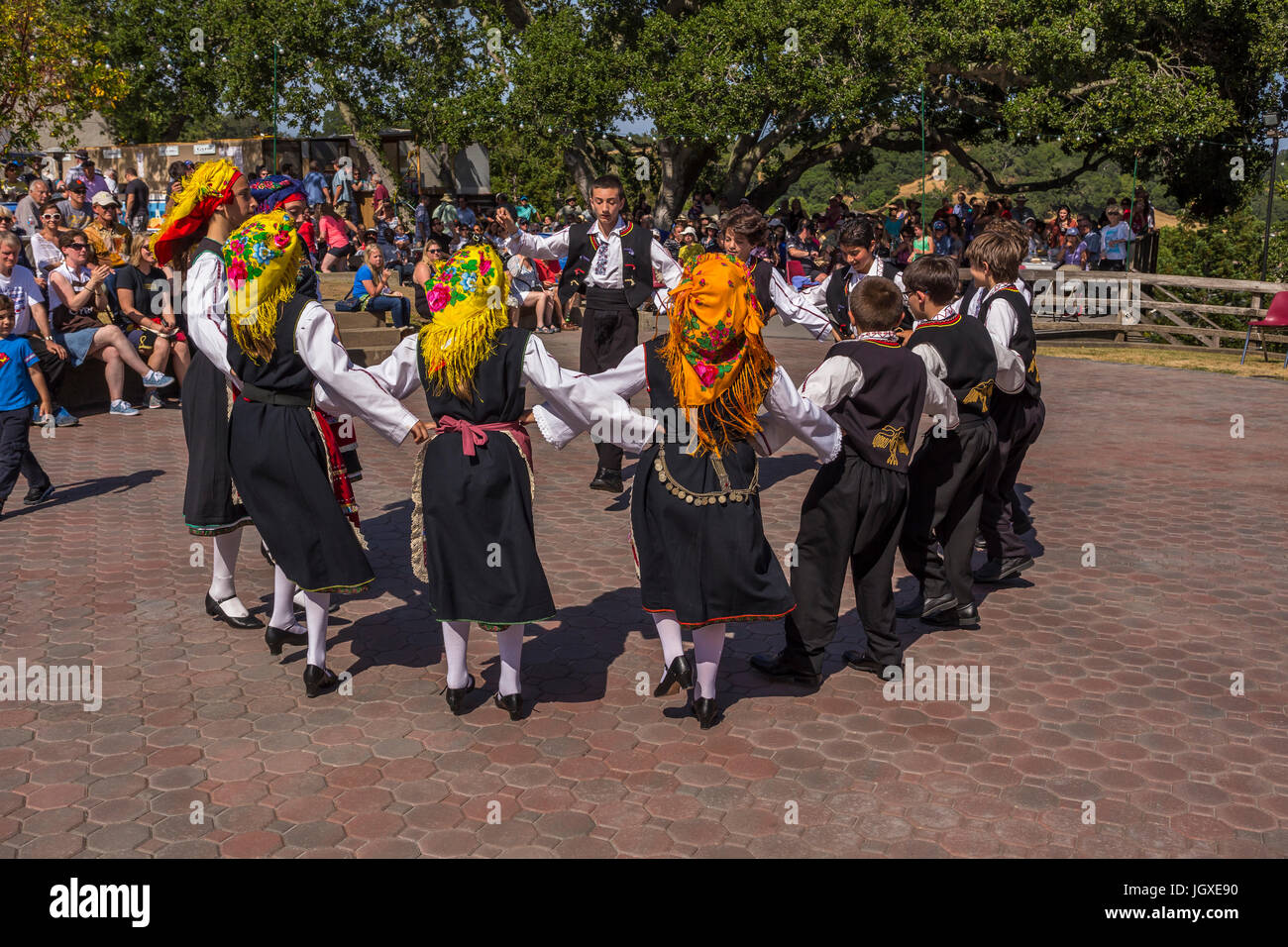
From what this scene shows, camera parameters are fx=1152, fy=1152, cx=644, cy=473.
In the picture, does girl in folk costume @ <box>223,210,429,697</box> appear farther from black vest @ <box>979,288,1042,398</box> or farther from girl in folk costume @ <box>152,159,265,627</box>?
black vest @ <box>979,288,1042,398</box>

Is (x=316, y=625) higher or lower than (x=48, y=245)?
lower

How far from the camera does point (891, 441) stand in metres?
5.47

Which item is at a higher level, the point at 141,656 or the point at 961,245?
the point at 961,245

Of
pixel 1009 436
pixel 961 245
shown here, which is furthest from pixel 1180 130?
pixel 1009 436

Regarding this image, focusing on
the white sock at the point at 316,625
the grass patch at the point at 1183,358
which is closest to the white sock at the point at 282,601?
the white sock at the point at 316,625

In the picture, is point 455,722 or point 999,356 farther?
point 999,356

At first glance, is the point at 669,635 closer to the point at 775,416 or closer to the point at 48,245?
the point at 775,416

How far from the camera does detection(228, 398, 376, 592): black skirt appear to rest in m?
5.39

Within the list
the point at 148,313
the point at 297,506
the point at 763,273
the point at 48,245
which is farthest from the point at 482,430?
the point at 48,245

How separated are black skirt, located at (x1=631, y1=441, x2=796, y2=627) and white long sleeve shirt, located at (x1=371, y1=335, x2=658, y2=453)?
0.15 meters

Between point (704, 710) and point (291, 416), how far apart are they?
7.76 feet

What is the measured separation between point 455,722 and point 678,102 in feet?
80.0

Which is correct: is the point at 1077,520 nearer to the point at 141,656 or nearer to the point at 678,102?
the point at 141,656

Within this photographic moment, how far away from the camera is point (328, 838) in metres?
4.20
